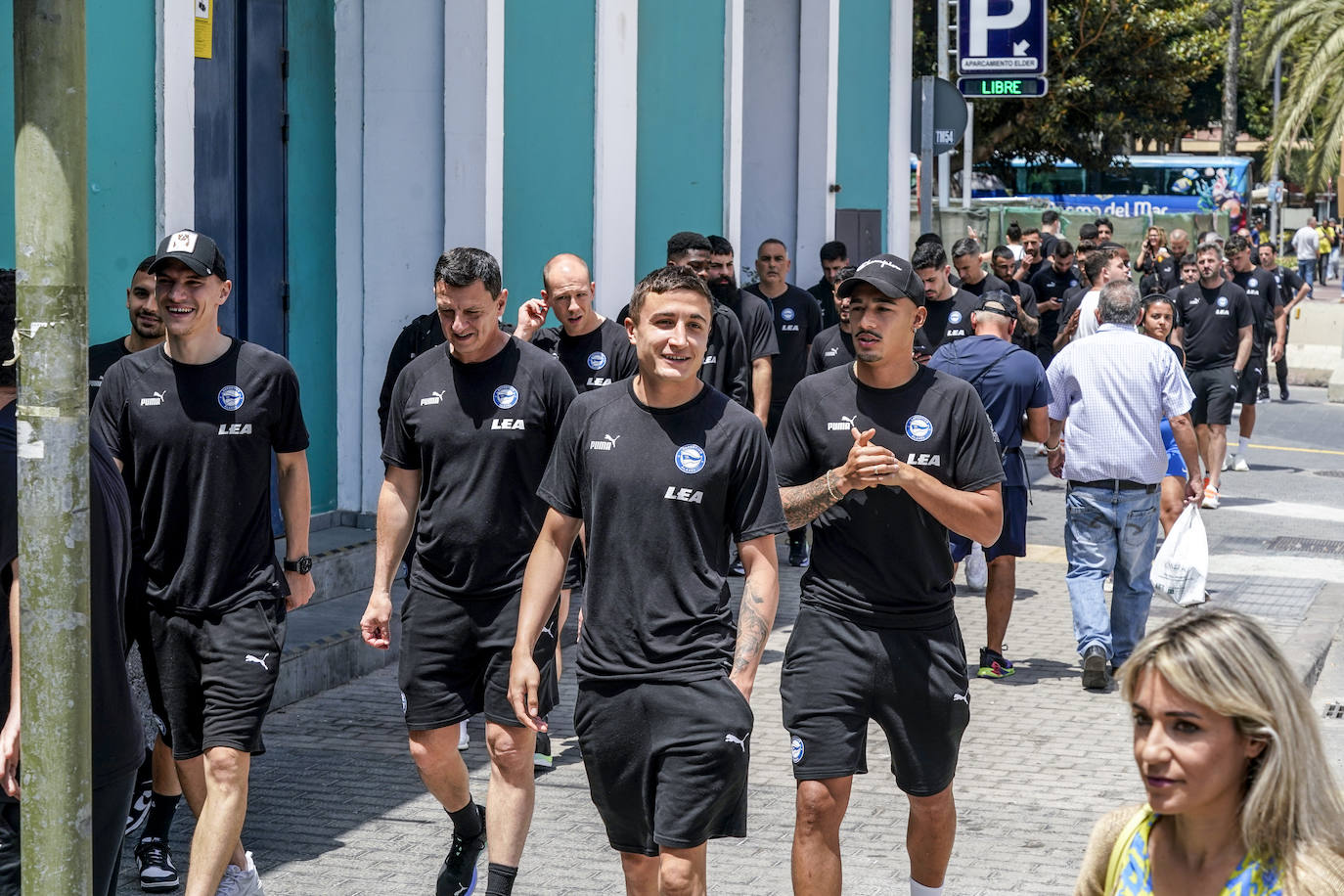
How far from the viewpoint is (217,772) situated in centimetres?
538

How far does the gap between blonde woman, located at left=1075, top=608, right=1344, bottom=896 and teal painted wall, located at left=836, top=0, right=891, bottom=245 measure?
48.6ft

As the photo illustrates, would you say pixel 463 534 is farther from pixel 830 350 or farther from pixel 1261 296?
pixel 1261 296

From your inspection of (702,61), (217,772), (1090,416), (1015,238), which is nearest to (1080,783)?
(1090,416)

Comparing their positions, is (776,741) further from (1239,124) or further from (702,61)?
(1239,124)

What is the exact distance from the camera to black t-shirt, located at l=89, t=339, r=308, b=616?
17.9 feet

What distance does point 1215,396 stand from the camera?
14.8 m

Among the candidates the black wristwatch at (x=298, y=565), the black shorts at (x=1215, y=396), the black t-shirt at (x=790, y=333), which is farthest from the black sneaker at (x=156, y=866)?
the black shorts at (x=1215, y=396)

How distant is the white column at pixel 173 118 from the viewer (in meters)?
8.29

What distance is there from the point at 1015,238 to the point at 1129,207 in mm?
22024

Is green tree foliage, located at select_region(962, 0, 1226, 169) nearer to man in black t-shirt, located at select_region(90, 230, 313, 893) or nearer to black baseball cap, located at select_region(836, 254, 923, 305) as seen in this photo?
black baseball cap, located at select_region(836, 254, 923, 305)

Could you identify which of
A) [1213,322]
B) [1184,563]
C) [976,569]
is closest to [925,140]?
Answer: [1213,322]

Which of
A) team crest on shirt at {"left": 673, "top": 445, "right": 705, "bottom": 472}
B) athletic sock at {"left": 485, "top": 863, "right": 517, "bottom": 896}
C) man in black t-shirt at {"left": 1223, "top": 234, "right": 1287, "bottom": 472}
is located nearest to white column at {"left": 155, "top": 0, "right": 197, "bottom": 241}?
athletic sock at {"left": 485, "top": 863, "right": 517, "bottom": 896}

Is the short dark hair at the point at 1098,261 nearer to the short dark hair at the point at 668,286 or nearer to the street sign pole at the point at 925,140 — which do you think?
the street sign pole at the point at 925,140

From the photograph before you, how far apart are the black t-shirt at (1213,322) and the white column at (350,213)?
23.8 feet
